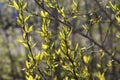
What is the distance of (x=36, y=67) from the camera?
2242mm

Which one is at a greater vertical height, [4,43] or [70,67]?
[70,67]

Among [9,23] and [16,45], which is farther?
[16,45]

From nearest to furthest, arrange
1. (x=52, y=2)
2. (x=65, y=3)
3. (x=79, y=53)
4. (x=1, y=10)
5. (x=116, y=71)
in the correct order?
(x=79, y=53) < (x=52, y=2) < (x=65, y=3) < (x=116, y=71) < (x=1, y=10)

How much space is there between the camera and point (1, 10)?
7.84m

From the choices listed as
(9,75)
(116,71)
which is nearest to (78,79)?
(116,71)

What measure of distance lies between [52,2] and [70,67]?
515 millimetres

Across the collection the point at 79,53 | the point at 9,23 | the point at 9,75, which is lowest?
the point at 9,75

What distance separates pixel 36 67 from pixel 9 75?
6.45 meters

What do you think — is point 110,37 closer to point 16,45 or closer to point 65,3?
point 65,3

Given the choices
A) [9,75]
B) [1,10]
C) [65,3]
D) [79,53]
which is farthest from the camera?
[9,75]

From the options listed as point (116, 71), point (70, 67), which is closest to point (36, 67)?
point (70, 67)

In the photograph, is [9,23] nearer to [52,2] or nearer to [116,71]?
[116,71]

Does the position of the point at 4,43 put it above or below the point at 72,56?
below

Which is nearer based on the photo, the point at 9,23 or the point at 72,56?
the point at 72,56
